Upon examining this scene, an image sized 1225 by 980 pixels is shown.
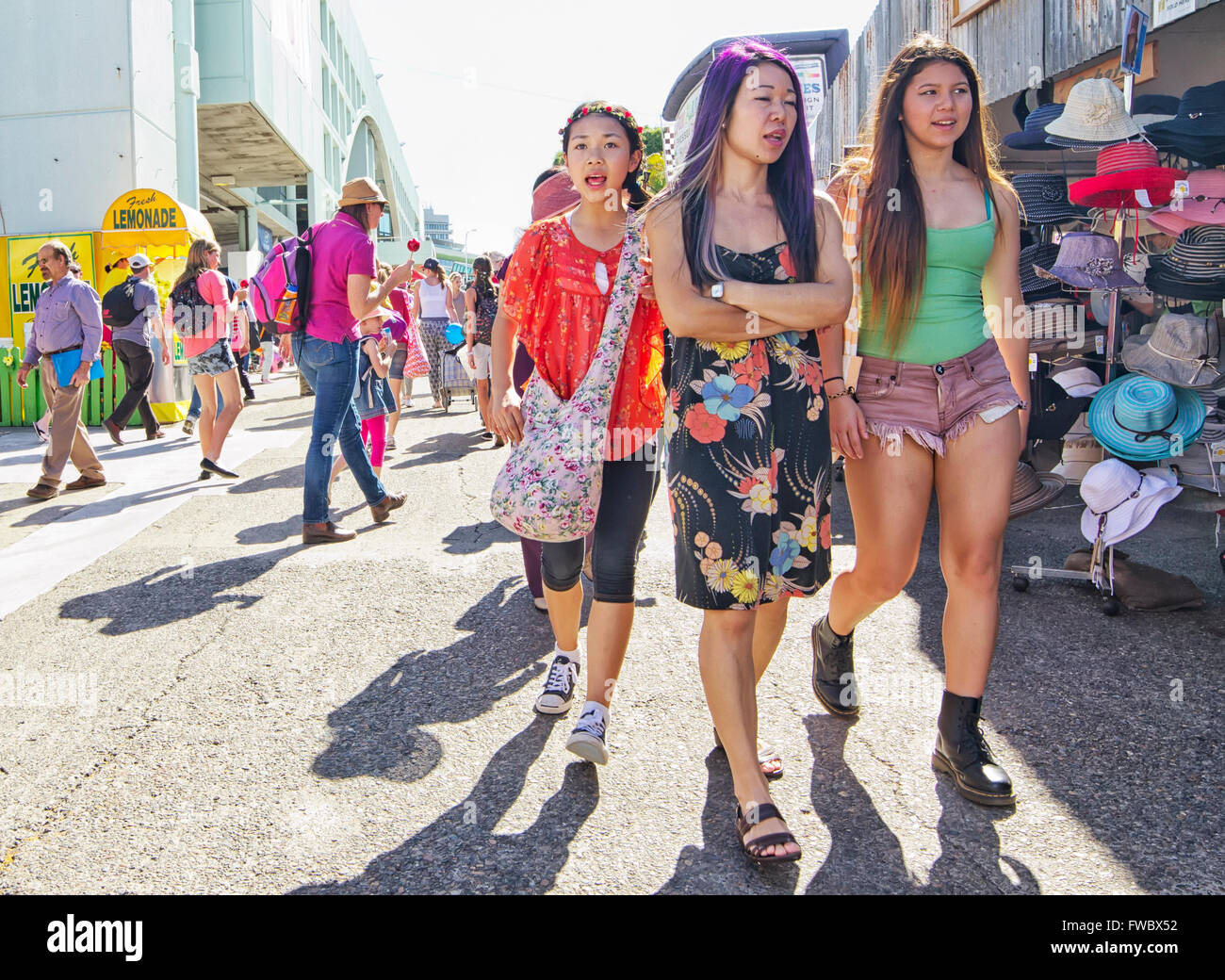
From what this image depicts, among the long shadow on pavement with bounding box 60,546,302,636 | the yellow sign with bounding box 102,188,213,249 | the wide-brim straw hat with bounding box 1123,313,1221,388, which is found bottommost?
the long shadow on pavement with bounding box 60,546,302,636

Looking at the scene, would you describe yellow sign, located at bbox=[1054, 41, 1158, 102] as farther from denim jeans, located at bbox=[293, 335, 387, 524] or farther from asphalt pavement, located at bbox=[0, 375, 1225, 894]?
denim jeans, located at bbox=[293, 335, 387, 524]

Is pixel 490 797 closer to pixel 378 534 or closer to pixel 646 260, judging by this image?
pixel 646 260

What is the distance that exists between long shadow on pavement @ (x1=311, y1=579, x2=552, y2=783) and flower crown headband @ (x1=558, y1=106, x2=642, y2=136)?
189cm

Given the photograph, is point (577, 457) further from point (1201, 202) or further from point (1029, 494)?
point (1201, 202)

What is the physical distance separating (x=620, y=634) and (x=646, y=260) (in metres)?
1.07

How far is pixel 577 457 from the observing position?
2.87 m

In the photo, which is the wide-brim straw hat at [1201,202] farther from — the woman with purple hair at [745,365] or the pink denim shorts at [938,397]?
the woman with purple hair at [745,365]

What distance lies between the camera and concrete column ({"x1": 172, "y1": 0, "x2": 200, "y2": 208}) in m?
14.8

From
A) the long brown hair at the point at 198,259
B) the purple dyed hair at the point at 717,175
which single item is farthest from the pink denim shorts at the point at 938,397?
the long brown hair at the point at 198,259

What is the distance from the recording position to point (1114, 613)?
4.38m

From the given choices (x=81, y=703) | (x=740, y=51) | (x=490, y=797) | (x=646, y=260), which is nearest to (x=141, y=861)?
(x=490, y=797)

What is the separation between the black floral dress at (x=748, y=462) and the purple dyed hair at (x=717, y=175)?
5 cm

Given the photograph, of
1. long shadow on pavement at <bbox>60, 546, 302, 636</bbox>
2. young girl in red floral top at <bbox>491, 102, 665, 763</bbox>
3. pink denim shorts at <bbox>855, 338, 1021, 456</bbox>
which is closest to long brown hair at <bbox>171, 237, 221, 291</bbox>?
long shadow on pavement at <bbox>60, 546, 302, 636</bbox>
